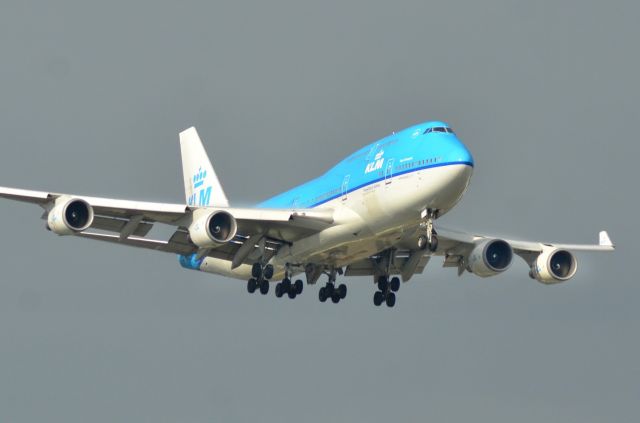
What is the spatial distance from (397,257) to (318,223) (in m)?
7.58

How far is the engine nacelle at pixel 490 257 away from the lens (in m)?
62.5

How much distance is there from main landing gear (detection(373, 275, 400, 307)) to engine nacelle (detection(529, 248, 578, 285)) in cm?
654

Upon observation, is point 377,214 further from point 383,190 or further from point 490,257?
point 490,257

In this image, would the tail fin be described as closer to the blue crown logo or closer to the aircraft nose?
the blue crown logo

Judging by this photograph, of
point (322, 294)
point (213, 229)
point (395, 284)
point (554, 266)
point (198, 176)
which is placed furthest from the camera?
point (198, 176)

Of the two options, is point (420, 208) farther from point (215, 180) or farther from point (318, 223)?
point (215, 180)

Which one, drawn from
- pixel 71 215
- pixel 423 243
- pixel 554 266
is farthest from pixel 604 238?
pixel 71 215

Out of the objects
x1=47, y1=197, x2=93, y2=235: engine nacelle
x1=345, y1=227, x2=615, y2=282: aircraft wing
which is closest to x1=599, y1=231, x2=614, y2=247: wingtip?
x1=345, y1=227, x2=615, y2=282: aircraft wing

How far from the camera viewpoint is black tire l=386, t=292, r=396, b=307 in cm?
6419

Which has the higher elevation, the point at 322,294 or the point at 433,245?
the point at 433,245

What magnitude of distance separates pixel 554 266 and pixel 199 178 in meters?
19.5

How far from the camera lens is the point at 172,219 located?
58.2 metres

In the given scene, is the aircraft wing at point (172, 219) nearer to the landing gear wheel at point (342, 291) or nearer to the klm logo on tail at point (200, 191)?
the landing gear wheel at point (342, 291)

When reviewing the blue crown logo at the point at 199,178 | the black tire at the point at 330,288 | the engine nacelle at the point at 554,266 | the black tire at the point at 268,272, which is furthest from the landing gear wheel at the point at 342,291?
the blue crown logo at the point at 199,178
